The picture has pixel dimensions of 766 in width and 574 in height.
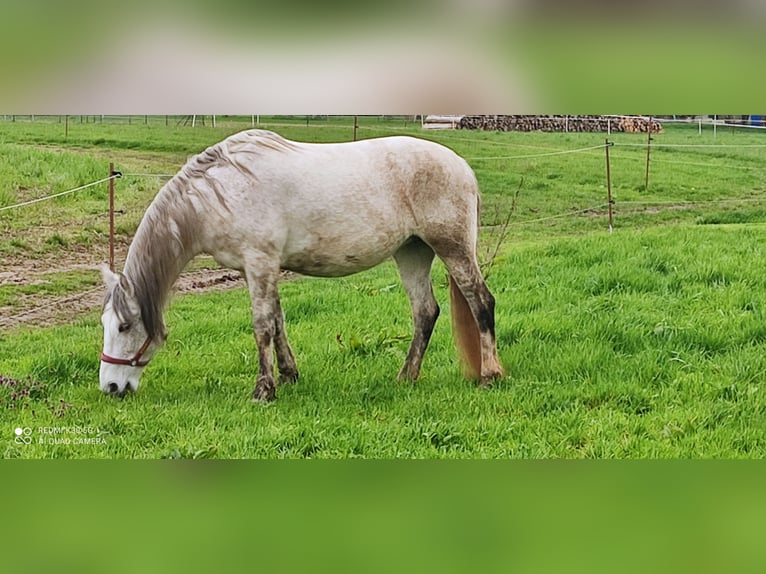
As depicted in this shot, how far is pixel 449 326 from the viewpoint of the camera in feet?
8.13

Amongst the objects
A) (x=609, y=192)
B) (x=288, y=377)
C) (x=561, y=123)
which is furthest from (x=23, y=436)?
(x=609, y=192)

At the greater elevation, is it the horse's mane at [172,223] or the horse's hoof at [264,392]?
the horse's mane at [172,223]

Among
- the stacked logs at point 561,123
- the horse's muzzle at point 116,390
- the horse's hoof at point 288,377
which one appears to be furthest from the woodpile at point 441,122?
the horse's muzzle at point 116,390

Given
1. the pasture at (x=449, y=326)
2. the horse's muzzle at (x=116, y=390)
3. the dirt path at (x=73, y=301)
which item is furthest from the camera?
the dirt path at (x=73, y=301)

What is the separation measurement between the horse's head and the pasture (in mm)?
74

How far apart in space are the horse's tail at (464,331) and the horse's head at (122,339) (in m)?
1.02

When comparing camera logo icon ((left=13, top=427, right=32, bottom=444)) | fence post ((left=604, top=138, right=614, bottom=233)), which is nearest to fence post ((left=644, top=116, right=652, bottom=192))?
fence post ((left=604, top=138, right=614, bottom=233))

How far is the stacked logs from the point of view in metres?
2.01

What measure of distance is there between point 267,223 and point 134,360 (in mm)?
608

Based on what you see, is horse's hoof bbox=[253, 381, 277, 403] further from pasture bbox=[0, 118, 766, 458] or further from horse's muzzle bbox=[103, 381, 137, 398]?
horse's muzzle bbox=[103, 381, 137, 398]

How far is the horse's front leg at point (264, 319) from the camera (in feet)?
7.27

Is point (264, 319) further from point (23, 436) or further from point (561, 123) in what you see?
point (561, 123)

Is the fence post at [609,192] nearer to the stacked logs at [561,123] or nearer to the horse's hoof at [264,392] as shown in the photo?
the stacked logs at [561,123]
